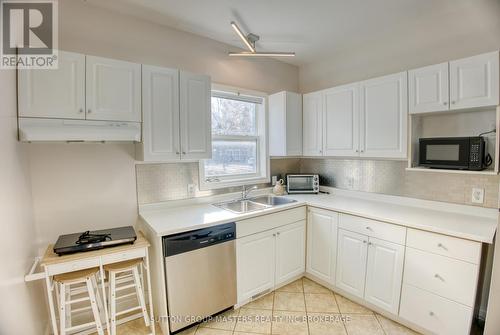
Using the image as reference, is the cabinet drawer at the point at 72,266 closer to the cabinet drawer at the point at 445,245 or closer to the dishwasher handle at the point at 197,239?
the dishwasher handle at the point at 197,239

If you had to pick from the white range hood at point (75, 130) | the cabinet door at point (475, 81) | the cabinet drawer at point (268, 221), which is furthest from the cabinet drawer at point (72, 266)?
the cabinet door at point (475, 81)

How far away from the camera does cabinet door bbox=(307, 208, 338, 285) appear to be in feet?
8.18

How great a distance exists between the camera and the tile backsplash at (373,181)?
2129 mm

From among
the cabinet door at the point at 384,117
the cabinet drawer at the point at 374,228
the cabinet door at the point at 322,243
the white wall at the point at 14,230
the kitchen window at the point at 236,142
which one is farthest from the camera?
the kitchen window at the point at 236,142

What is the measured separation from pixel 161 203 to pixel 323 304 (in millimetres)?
1847

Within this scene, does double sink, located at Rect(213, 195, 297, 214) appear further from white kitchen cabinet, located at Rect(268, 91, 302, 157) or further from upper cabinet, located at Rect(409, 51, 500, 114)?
upper cabinet, located at Rect(409, 51, 500, 114)

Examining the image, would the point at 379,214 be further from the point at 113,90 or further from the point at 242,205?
the point at 113,90

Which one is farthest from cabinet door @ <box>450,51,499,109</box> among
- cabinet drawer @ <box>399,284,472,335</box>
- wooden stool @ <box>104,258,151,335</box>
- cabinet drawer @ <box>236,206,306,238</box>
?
wooden stool @ <box>104,258,151,335</box>

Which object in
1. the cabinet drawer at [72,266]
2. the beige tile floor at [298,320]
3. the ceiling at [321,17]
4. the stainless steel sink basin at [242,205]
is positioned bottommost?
the beige tile floor at [298,320]

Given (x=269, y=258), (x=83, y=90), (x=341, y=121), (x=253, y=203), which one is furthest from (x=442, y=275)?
(x=83, y=90)

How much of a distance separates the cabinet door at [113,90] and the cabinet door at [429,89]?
2.31m

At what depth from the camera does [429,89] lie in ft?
6.72

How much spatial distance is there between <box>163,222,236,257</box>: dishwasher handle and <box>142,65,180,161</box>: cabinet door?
677 mm

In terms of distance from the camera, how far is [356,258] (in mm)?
2307
